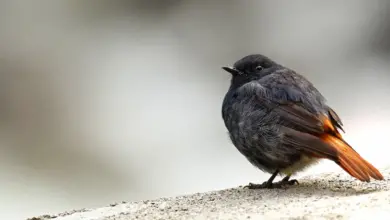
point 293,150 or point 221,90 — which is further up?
point 221,90

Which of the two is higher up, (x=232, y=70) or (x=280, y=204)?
(x=232, y=70)

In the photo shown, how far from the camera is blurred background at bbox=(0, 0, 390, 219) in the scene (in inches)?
397

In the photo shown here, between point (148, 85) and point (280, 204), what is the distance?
310 inches

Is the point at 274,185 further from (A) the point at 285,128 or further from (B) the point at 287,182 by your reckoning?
(A) the point at 285,128

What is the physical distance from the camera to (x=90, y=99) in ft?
39.5

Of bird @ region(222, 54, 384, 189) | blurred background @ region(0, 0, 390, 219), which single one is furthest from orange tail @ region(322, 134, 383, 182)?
blurred background @ region(0, 0, 390, 219)

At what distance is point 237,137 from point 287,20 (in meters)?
8.72

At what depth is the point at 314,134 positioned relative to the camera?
5191 mm

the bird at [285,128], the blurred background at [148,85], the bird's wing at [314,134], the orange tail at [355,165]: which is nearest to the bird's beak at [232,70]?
the bird at [285,128]

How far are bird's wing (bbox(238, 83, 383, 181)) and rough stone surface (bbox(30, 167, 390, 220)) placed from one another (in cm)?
16

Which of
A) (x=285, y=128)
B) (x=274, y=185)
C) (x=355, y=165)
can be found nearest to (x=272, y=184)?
(x=274, y=185)

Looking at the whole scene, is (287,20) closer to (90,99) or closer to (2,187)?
(90,99)

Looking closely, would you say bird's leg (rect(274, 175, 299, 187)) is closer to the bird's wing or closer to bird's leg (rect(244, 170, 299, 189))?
bird's leg (rect(244, 170, 299, 189))

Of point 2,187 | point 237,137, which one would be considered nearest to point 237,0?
point 2,187
